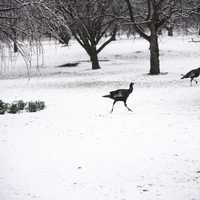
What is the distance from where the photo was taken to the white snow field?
7762 millimetres

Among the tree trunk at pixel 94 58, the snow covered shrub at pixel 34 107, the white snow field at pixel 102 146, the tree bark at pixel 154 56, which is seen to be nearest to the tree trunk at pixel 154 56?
the tree bark at pixel 154 56

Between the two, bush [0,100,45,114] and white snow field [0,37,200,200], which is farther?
bush [0,100,45,114]

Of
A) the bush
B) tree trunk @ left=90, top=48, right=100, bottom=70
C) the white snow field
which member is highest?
tree trunk @ left=90, top=48, right=100, bottom=70

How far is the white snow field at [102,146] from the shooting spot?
7.76 meters

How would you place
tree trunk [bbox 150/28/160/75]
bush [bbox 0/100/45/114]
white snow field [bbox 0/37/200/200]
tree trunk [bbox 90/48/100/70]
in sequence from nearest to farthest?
white snow field [bbox 0/37/200/200]
bush [bbox 0/100/45/114]
tree trunk [bbox 150/28/160/75]
tree trunk [bbox 90/48/100/70]

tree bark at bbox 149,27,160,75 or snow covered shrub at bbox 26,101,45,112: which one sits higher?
tree bark at bbox 149,27,160,75

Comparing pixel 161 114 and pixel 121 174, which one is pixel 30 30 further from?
pixel 161 114

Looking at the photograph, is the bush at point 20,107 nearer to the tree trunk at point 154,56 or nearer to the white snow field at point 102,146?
the white snow field at point 102,146

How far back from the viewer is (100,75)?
95.1ft

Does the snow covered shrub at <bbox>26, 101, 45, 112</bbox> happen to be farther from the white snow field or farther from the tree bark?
the tree bark

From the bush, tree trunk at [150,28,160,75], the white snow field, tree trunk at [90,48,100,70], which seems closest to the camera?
the white snow field

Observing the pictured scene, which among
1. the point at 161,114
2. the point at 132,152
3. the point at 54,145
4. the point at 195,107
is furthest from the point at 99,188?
the point at 195,107

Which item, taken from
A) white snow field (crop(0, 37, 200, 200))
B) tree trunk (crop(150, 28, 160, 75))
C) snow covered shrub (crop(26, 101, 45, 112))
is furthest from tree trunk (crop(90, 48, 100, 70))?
snow covered shrub (crop(26, 101, 45, 112))

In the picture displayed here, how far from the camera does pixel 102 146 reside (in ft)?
34.1
